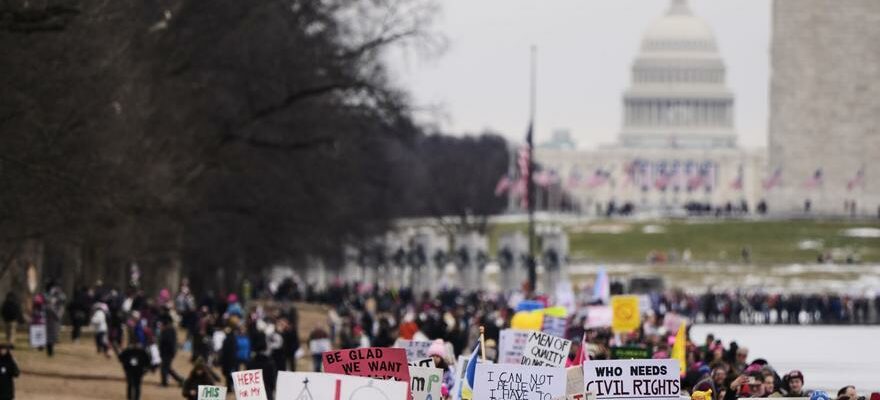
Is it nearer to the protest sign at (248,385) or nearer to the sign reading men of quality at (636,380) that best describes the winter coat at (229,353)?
the sign reading men of quality at (636,380)

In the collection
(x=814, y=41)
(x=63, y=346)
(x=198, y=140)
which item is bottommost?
(x=63, y=346)

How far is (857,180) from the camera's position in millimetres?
120750

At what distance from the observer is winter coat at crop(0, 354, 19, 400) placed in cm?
2870

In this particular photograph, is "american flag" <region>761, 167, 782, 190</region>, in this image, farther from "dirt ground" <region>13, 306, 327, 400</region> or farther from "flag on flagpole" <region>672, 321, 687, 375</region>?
"flag on flagpole" <region>672, 321, 687, 375</region>

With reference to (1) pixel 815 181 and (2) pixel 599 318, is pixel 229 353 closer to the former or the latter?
(2) pixel 599 318

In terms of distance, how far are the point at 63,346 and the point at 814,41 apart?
3162 inches

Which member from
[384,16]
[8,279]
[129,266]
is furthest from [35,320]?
[129,266]

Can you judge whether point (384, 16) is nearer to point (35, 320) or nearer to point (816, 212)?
Result: point (35, 320)

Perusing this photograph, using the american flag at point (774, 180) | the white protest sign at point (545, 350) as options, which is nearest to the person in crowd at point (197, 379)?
the white protest sign at point (545, 350)

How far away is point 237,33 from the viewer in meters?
48.6

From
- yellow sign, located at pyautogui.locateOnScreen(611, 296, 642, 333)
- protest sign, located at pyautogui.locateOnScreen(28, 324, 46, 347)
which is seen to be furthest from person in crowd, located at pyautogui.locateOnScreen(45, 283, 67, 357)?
yellow sign, located at pyautogui.locateOnScreen(611, 296, 642, 333)

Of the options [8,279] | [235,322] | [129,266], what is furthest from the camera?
[129,266]

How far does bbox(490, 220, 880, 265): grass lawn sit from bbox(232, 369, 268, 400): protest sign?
8503 cm

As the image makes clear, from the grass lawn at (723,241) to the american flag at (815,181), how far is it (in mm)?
1950
